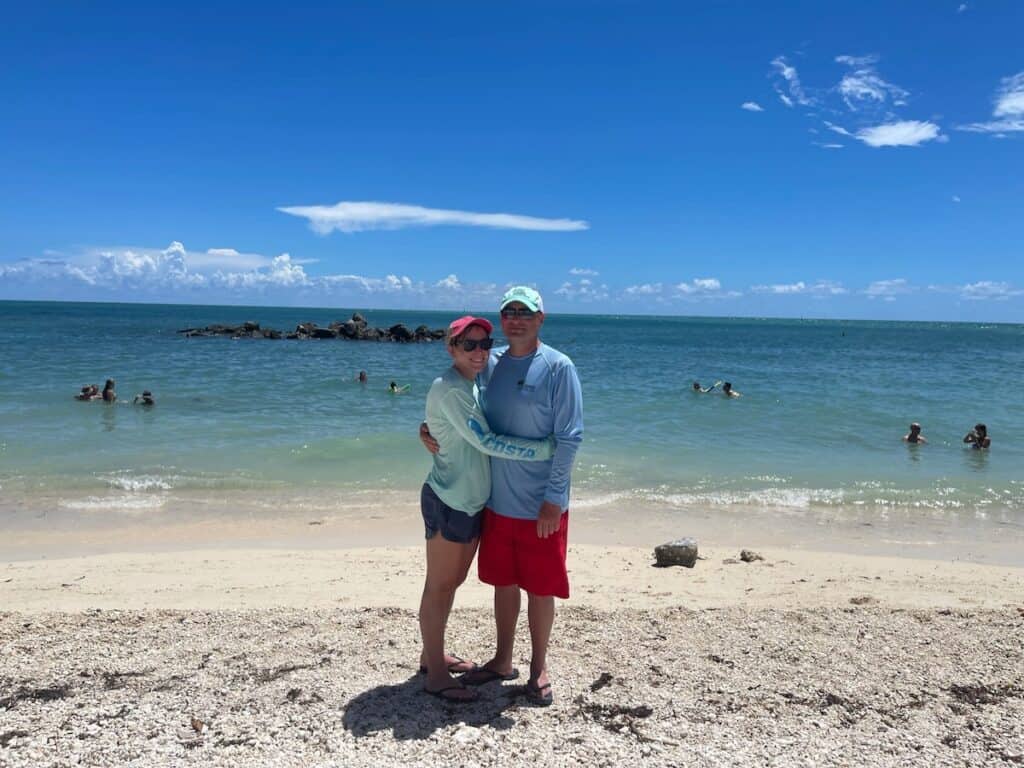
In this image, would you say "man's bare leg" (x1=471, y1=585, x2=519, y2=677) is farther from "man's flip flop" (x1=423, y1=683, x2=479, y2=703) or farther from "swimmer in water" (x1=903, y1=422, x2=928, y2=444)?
"swimmer in water" (x1=903, y1=422, x2=928, y2=444)

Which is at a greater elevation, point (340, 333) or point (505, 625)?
point (340, 333)

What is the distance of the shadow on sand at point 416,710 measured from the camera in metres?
3.37

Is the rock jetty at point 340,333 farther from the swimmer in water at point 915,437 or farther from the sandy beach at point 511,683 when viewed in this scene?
the sandy beach at point 511,683

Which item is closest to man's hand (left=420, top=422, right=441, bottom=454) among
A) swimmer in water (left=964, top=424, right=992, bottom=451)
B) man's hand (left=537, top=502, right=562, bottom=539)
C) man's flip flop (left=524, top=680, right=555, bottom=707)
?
man's hand (left=537, top=502, right=562, bottom=539)

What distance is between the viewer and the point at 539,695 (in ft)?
12.0

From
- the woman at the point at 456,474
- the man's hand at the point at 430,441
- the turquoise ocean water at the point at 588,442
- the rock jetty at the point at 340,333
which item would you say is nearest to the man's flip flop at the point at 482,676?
the woman at the point at 456,474

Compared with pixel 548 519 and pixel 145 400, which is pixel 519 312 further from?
pixel 145 400

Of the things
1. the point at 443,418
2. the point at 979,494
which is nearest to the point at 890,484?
the point at 979,494

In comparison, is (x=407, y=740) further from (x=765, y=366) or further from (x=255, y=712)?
(x=765, y=366)

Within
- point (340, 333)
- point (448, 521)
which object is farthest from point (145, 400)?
point (340, 333)

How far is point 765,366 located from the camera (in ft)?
131

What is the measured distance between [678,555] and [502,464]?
3986 millimetres

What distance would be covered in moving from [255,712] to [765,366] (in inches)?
1575

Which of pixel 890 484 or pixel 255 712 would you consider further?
pixel 890 484
